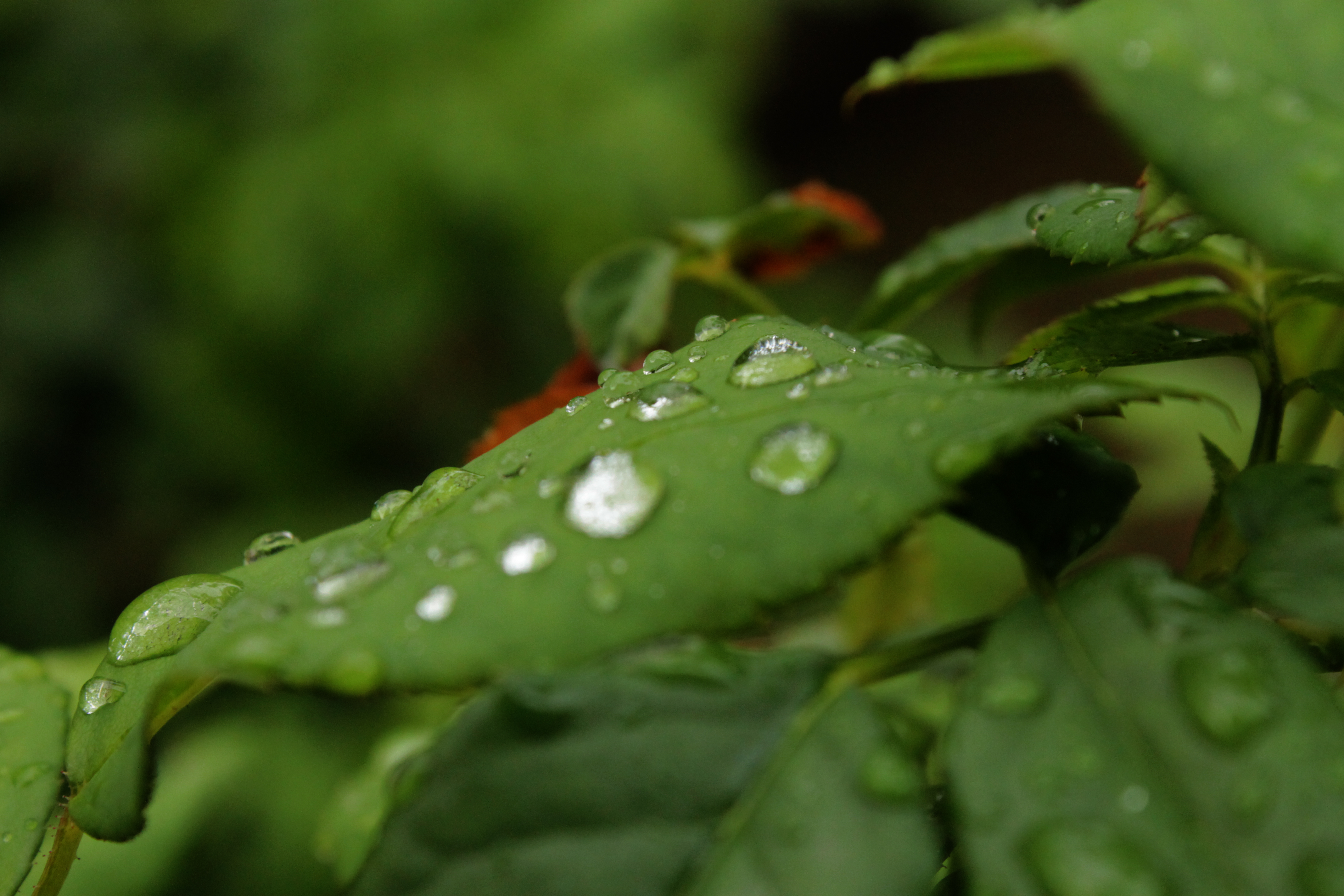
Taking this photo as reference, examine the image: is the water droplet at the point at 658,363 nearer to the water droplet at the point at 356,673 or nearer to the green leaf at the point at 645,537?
the green leaf at the point at 645,537

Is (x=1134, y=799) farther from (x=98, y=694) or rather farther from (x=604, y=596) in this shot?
(x=98, y=694)

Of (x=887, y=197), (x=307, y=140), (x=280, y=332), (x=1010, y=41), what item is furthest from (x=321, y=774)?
(x=887, y=197)

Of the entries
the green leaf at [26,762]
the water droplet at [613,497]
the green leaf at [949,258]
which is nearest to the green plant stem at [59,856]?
the green leaf at [26,762]

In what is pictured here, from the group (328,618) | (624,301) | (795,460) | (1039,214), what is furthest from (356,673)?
(624,301)

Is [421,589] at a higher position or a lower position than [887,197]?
higher

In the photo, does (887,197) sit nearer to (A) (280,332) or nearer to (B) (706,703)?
(A) (280,332)

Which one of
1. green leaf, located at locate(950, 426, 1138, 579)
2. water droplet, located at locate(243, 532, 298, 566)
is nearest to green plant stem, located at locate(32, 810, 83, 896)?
water droplet, located at locate(243, 532, 298, 566)
